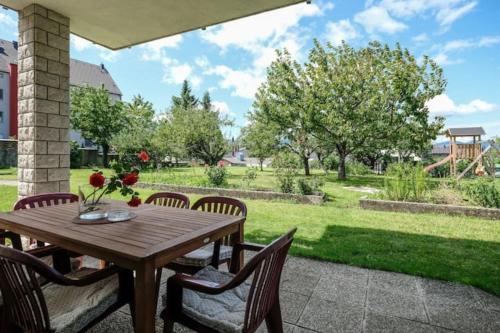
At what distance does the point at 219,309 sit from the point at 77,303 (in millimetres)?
781

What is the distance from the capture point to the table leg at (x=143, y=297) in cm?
129

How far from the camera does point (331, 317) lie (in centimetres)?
206

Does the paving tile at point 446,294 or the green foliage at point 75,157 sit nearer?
the paving tile at point 446,294

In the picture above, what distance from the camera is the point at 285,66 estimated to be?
11.8 meters

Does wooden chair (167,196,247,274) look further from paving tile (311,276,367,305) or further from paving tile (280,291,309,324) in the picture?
paving tile (311,276,367,305)

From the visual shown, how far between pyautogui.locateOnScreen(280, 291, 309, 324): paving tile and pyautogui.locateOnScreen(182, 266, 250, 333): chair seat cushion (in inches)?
24.6

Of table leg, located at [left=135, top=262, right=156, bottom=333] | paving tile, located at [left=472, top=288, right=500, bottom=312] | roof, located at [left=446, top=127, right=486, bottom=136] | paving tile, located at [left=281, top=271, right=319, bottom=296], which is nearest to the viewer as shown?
table leg, located at [left=135, top=262, right=156, bottom=333]

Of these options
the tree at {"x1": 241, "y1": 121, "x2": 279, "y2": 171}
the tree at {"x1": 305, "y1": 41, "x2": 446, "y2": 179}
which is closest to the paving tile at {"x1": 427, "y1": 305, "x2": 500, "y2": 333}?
the tree at {"x1": 305, "y1": 41, "x2": 446, "y2": 179}

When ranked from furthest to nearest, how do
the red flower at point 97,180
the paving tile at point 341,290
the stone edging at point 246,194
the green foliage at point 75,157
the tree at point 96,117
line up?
the tree at point 96,117, the green foliage at point 75,157, the stone edging at point 246,194, the paving tile at point 341,290, the red flower at point 97,180

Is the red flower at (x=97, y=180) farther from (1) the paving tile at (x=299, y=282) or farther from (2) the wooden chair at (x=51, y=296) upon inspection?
(1) the paving tile at (x=299, y=282)

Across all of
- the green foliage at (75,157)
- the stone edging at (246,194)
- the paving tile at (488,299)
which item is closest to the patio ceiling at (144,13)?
the paving tile at (488,299)

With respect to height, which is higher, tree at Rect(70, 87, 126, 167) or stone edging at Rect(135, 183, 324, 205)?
tree at Rect(70, 87, 126, 167)

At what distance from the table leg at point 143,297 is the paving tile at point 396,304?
176cm

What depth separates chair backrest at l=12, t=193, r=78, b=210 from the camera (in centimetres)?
243
